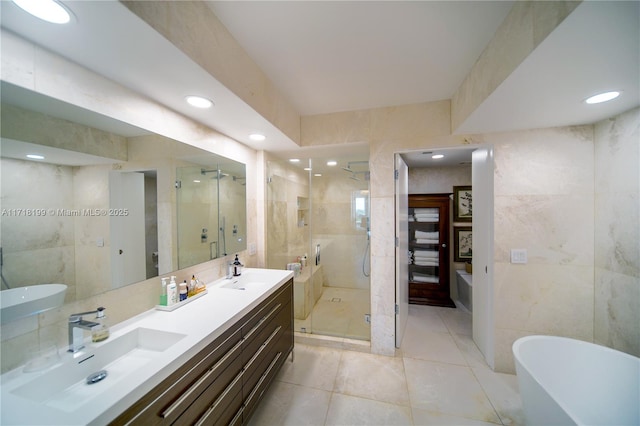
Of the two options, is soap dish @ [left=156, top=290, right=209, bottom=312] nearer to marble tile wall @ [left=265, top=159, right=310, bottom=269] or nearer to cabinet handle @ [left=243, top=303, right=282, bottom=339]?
cabinet handle @ [left=243, top=303, right=282, bottom=339]

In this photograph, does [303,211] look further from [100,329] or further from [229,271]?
[100,329]

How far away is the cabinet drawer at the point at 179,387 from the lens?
0.83 m

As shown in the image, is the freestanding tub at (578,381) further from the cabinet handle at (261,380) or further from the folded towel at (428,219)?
the folded towel at (428,219)

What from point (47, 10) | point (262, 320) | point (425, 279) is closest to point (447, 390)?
point (262, 320)

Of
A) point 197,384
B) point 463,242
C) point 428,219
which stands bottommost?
point 197,384

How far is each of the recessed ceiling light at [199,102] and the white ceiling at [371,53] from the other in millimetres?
56

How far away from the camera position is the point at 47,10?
0.78m

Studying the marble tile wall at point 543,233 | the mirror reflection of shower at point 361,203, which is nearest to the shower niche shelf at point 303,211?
the mirror reflection of shower at point 361,203

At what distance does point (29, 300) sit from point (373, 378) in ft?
7.69

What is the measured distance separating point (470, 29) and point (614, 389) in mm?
2423

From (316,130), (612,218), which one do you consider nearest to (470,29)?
(316,130)

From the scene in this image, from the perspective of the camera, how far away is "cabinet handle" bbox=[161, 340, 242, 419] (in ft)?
3.05

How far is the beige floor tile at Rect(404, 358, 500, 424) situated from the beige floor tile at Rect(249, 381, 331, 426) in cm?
75

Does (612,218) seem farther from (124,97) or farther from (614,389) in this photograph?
(124,97)
